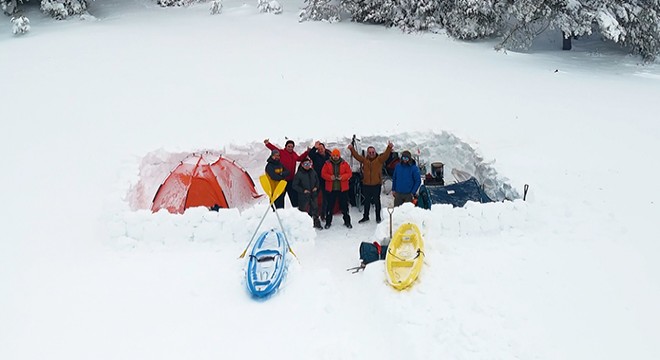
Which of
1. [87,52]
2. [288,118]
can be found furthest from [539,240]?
[87,52]

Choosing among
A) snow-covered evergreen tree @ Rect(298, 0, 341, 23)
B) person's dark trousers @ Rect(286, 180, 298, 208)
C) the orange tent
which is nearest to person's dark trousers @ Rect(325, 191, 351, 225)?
person's dark trousers @ Rect(286, 180, 298, 208)

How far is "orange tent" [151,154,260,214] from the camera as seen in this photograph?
1007 centimetres

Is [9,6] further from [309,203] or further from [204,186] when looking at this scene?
[309,203]

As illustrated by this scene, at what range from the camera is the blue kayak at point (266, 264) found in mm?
7684

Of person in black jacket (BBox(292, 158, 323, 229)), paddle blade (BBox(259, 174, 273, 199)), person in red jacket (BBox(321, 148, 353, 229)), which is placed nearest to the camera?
paddle blade (BBox(259, 174, 273, 199))

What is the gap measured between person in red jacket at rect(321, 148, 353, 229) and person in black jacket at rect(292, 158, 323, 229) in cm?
22

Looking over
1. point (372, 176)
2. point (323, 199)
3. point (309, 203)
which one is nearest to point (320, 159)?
point (323, 199)

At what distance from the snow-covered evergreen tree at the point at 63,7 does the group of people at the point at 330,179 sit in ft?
53.1

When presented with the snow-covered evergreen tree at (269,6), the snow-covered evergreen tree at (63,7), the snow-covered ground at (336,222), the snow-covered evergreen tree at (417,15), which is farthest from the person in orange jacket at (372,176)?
the snow-covered evergreen tree at (63,7)

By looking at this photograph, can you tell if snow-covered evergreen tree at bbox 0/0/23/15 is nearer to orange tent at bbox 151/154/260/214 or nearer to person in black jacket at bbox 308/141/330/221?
orange tent at bbox 151/154/260/214

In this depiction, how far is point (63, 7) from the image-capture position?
21.7 metres

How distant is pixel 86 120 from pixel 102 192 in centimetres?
442

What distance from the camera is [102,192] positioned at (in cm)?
1029

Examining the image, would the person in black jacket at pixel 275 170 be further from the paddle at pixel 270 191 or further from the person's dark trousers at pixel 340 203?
the person's dark trousers at pixel 340 203
